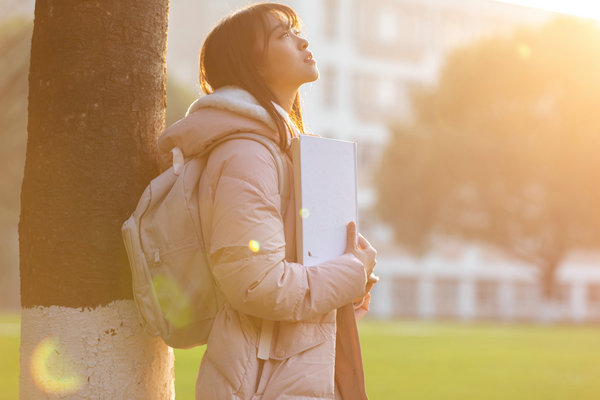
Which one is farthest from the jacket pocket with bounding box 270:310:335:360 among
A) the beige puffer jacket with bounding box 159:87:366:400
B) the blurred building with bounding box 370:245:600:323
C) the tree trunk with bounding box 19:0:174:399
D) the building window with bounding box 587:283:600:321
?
the building window with bounding box 587:283:600:321

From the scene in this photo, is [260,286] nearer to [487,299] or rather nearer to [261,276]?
[261,276]

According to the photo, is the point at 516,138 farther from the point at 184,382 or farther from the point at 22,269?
the point at 22,269

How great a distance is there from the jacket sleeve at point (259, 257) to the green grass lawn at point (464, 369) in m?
6.15

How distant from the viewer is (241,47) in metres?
2.78

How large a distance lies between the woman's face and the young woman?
0.08 m

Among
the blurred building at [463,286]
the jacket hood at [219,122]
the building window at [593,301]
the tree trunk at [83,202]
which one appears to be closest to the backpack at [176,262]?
the jacket hood at [219,122]

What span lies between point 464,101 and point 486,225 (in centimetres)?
510

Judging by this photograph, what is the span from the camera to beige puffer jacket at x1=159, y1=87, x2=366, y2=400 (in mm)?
2361

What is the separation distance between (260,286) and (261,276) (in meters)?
0.03

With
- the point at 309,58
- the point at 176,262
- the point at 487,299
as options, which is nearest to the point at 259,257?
the point at 176,262

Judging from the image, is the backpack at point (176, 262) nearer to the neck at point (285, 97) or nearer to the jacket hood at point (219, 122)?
the jacket hood at point (219, 122)

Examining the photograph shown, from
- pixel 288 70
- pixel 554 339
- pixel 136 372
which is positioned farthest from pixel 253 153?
pixel 554 339

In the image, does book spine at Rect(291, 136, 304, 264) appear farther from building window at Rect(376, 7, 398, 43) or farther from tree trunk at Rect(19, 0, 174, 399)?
building window at Rect(376, 7, 398, 43)

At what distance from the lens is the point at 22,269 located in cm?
275
